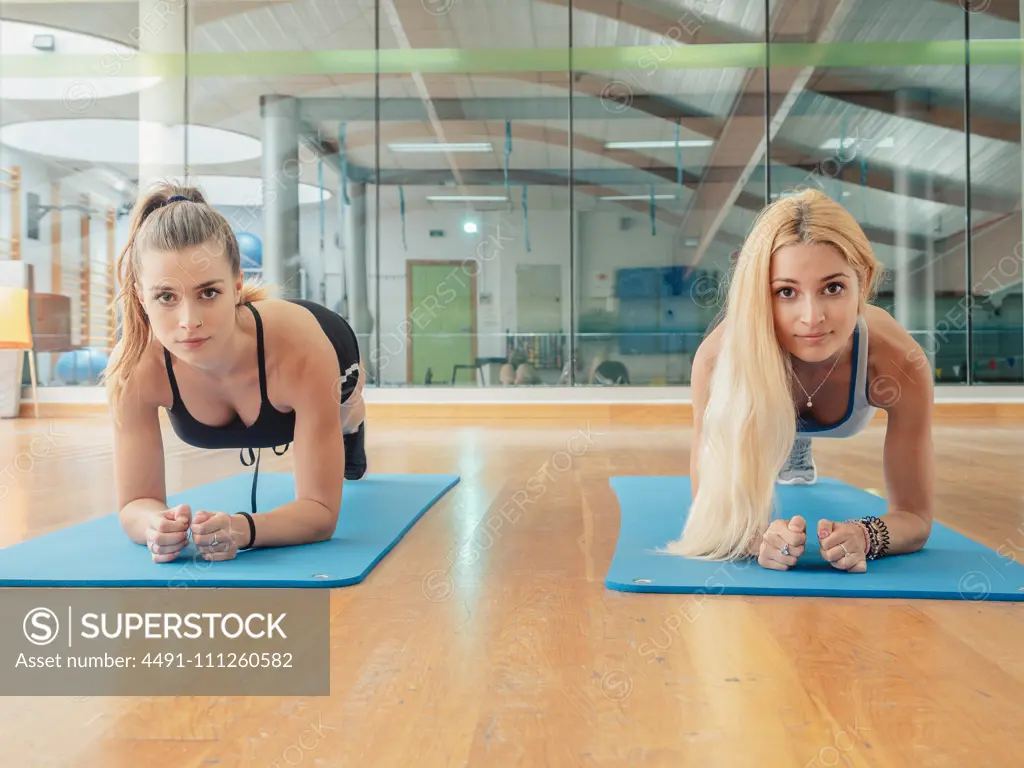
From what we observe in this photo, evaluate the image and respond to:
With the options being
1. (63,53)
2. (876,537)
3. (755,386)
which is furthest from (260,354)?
(63,53)

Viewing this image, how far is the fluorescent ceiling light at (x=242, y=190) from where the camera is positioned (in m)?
6.27

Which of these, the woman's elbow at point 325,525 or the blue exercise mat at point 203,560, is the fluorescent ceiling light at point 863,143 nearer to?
the blue exercise mat at point 203,560

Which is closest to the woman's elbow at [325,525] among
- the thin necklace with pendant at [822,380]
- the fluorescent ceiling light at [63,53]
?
the thin necklace with pendant at [822,380]

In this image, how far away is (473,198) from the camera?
6305 millimetres

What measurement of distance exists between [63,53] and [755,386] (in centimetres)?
700

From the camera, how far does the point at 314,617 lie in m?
1.15

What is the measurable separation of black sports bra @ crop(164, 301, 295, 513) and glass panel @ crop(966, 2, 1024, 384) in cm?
563

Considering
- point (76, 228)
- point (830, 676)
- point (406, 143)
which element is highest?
point (406, 143)

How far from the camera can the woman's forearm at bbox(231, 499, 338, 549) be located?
1.48m

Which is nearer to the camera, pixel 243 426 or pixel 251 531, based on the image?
pixel 251 531

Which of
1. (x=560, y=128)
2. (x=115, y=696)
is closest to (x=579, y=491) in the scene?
(x=115, y=696)

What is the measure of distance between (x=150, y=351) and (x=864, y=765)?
4.54 feet

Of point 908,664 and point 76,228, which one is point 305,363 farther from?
point 76,228

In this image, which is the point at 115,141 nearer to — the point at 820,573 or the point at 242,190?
the point at 242,190
